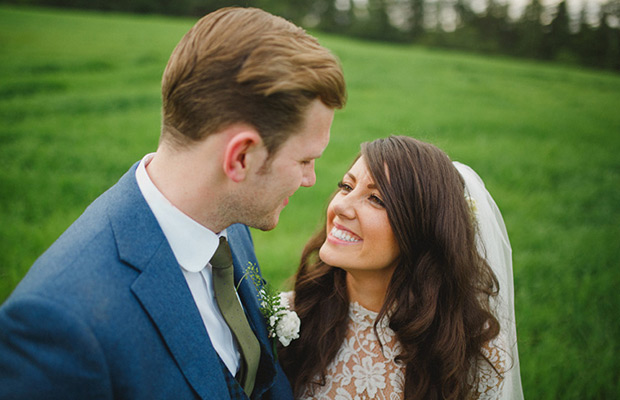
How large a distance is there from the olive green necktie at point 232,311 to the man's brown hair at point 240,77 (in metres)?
0.62

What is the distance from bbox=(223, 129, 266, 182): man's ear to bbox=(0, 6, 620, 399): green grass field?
64.1 inches

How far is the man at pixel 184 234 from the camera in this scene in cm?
127

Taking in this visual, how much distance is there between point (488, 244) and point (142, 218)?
7.39 feet

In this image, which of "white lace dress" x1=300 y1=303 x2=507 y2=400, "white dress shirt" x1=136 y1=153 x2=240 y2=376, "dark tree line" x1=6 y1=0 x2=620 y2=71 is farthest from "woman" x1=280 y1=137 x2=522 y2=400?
"dark tree line" x1=6 y1=0 x2=620 y2=71

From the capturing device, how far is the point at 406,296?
2561 millimetres

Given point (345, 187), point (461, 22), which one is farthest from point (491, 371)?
point (461, 22)

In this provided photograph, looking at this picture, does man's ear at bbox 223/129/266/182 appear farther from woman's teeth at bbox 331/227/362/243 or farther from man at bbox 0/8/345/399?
woman's teeth at bbox 331/227/362/243

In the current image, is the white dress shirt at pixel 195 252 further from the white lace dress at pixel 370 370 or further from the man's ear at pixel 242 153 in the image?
the white lace dress at pixel 370 370

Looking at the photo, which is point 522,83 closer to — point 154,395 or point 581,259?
point 581,259

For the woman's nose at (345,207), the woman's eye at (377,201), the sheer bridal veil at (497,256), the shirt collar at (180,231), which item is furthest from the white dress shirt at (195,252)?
the sheer bridal veil at (497,256)

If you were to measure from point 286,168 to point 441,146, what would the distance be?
26.3ft

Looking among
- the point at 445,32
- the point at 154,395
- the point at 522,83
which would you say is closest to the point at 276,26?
the point at 154,395

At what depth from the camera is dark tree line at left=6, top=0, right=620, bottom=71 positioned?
25.5 m

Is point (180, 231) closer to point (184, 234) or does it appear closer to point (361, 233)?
point (184, 234)
